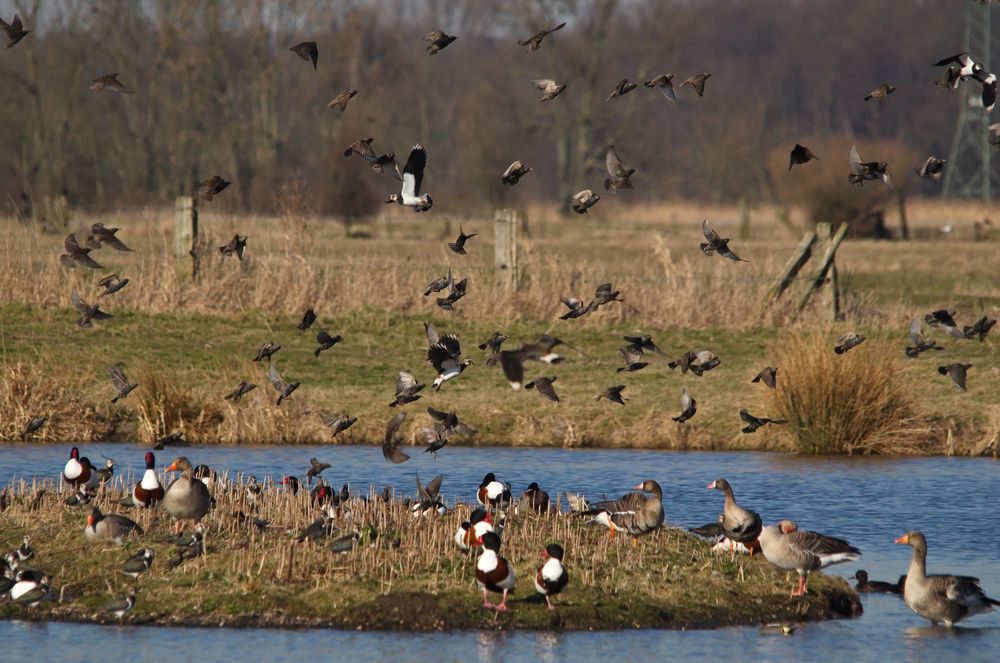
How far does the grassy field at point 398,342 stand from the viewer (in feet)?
63.0

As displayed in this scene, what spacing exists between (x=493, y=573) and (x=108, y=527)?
3.38 m

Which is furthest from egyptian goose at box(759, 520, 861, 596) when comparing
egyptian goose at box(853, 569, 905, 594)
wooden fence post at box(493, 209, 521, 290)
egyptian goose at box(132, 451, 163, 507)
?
wooden fence post at box(493, 209, 521, 290)

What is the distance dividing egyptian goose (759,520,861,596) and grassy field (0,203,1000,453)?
673 centimetres

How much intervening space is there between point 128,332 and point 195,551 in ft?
41.4

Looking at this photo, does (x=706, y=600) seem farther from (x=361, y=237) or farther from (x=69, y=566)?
(x=361, y=237)

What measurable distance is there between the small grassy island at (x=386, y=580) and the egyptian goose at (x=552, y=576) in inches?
7.9

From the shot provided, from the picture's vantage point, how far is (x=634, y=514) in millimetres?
12875

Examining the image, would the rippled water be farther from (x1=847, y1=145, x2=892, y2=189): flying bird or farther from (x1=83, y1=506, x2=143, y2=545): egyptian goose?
(x1=847, y1=145, x2=892, y2=189): flying bird

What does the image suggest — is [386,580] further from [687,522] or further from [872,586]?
[687,522]

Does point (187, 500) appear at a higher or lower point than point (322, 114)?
lower

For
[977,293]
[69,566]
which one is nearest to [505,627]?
[69,566]

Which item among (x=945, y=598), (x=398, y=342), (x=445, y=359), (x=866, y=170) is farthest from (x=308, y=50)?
(x=398, y=342)

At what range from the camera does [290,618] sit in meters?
11.2

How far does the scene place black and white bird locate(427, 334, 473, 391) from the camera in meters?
13.6
